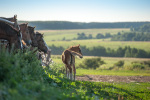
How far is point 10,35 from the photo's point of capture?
33.7 ft

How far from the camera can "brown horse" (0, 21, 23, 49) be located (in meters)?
10.1

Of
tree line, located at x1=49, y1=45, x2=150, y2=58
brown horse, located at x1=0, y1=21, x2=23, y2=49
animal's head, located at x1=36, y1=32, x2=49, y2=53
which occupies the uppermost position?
brown horse, located at x1=0, y1=21, x2=23, y2=49

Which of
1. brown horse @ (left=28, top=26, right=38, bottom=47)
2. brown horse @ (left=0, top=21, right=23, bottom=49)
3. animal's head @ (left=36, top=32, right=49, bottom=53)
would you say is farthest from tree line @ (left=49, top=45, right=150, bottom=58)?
brown horse @ (left=0, top=21, right=23, bottom=49)

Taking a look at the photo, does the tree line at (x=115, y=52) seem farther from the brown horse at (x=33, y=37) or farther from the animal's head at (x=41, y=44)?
the brown horse at (x=33, y=37)

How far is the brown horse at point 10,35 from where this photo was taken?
399 inches

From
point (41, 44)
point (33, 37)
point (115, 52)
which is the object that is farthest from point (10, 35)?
point (115, 52)

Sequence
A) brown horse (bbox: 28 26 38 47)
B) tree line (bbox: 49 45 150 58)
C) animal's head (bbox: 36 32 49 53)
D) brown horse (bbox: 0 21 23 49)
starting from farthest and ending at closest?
tree line (bbox: 49 45 150 58)
animal's head (bbox: 36 32 49 53)
brown horse (bbox: 28 26 38 47)
brown horse (bbox: 0 21 23 49)

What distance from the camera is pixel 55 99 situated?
16.0ft

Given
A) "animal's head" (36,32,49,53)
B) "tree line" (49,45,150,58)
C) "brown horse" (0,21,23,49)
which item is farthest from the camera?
"tree line" (49,45,150,58)

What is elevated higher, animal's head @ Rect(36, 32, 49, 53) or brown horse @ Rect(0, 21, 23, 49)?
brown horse @ Rect(0, 21, 23, 49)

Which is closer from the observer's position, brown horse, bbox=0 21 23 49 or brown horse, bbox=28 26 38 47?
brown horse, bbox=0 21 23 49

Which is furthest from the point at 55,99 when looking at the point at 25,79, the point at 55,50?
the point at 55,50

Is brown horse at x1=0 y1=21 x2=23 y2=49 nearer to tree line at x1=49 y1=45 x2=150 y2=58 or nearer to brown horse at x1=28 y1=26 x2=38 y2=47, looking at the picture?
brown horse at x1=28 y1=26 x2=38 y2=47

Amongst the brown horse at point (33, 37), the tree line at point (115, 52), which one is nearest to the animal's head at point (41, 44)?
the brown horse at point (33, 37)
